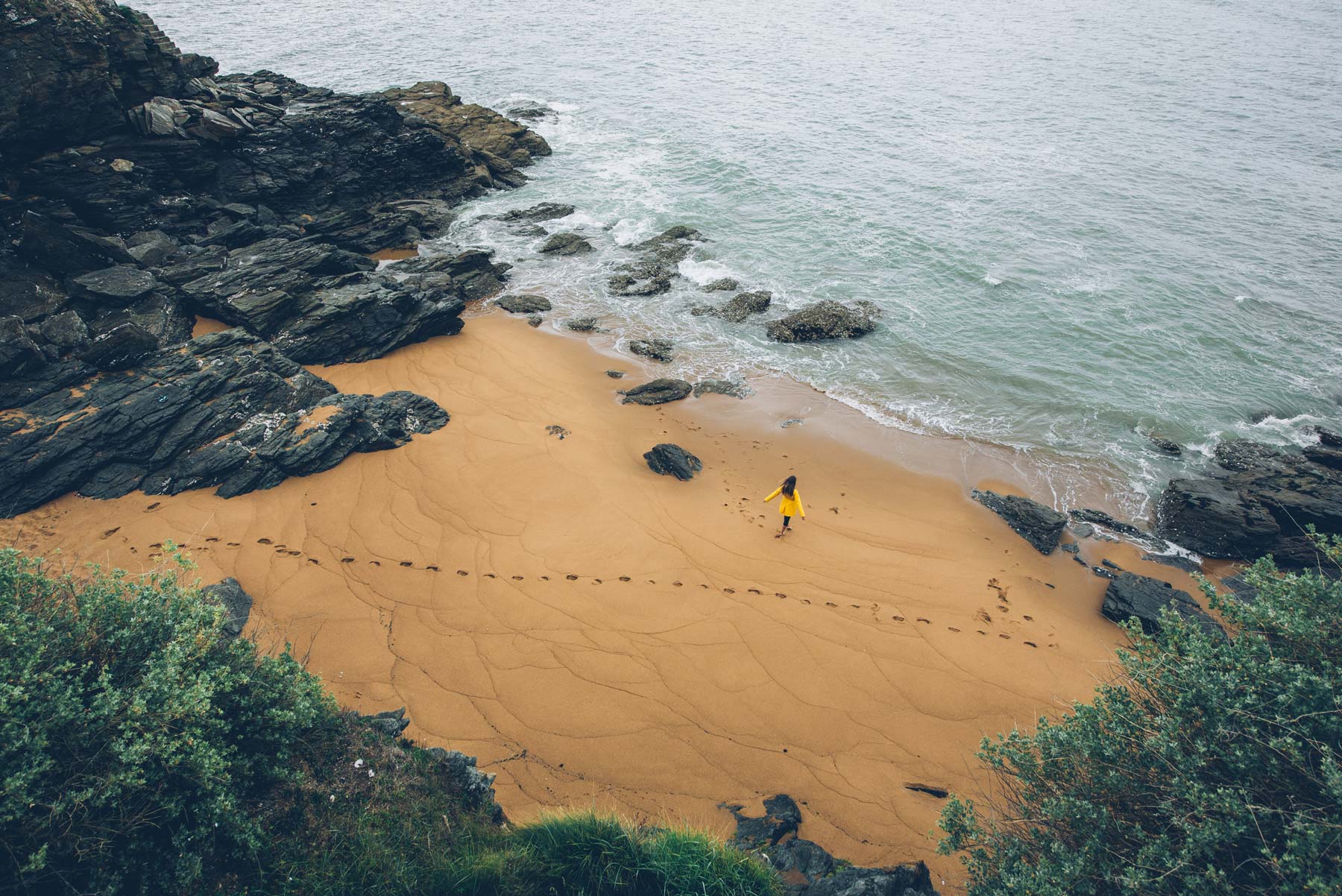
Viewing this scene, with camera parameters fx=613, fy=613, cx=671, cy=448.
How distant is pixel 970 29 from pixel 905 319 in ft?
213

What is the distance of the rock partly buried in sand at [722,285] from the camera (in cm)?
2569

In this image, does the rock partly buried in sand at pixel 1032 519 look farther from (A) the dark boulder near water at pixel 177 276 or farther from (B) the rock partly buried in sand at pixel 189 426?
(A) the dark boulder near water at pixel 177 276

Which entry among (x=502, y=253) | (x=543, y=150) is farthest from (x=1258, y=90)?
(x=502, y=253)

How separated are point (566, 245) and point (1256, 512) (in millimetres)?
25895

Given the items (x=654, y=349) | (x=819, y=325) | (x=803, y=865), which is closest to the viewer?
(x=803, y=865)

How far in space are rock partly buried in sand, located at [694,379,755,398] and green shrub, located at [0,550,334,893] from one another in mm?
14406

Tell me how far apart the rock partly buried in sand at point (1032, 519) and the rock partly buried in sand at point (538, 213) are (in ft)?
81.6

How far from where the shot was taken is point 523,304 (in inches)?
939

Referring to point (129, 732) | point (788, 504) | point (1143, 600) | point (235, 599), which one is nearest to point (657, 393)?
point (788, 504)

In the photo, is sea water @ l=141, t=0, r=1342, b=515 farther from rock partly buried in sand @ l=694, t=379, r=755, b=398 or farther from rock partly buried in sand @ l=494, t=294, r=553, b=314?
rock partly buried in sand @ l=494, t=294, r=553, b=314

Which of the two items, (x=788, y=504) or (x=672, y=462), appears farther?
(x=672, y=462)

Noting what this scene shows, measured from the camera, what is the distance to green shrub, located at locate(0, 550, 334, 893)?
508cm

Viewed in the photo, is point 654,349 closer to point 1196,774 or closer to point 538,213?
point 538,213

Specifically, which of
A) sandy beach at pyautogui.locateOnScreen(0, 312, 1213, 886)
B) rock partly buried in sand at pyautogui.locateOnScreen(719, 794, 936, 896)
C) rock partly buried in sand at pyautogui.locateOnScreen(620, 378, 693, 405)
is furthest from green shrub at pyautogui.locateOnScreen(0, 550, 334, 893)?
rock partly buried in sand at pyautogui.locateOnScreen(620, 378, 693, 405)
